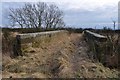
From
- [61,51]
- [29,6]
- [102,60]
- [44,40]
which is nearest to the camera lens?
[102,60]

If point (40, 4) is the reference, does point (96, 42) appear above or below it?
below

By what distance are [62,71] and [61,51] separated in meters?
2.04

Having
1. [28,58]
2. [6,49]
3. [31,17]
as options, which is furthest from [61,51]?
[31,17]

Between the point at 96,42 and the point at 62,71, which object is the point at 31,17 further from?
the point at 62,71

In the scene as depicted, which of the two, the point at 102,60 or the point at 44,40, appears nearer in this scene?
the point at 102,60

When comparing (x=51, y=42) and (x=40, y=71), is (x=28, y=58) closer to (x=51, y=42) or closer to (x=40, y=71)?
(x=40, y=71)

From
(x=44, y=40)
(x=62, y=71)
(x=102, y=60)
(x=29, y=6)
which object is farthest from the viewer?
(x=29, y=6)

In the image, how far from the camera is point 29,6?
28141 millimetres

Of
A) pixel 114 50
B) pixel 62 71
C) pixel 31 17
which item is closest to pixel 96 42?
pixel 114 50

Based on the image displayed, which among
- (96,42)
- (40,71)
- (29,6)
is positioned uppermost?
(29,6)

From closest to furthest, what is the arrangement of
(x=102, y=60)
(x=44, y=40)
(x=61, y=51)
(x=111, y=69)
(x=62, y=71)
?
(x=62, y=71), (x=111, y=69), (x=102, y=60), (x=61, y=51), (x=44, y=40)

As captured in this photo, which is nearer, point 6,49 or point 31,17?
point 6,49

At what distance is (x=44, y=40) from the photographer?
10703 mm

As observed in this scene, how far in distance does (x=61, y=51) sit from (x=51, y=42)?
1.66 m
